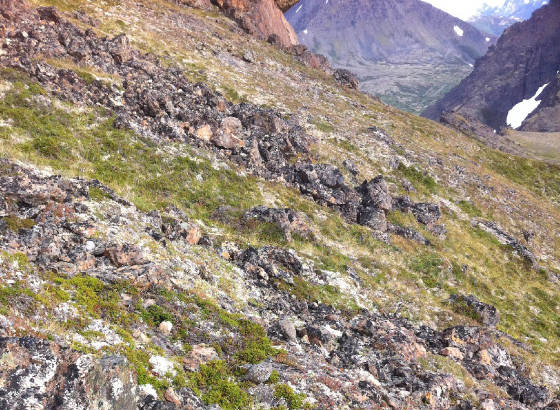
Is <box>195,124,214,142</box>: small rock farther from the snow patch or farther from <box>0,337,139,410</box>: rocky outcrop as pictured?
<box>0,337,139,410</box>: rocky outcrop

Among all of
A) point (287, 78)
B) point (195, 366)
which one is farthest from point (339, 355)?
point (287, 78)

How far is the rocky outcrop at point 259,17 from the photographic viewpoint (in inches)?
3421

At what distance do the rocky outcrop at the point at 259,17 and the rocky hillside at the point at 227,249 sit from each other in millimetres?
39312

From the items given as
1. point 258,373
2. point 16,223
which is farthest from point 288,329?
point 16,223

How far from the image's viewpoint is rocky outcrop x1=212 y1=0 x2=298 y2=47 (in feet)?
285

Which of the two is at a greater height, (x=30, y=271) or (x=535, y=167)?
(x=535, y=167)

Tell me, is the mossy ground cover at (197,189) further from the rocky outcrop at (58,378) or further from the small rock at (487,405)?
the rocky outcrop at (58,378)

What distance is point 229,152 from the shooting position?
34.3 m

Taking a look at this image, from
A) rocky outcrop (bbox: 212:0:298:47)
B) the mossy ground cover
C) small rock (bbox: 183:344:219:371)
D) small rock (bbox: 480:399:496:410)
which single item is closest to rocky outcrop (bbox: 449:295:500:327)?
the mossy ground cover

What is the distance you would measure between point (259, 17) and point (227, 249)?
9375 cm

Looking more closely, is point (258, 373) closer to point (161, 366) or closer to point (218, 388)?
point (218, 388)

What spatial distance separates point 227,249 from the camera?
2145 cm

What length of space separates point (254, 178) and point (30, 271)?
22.2 meters

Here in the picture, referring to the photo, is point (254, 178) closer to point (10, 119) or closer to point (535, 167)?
point (10, 119)
